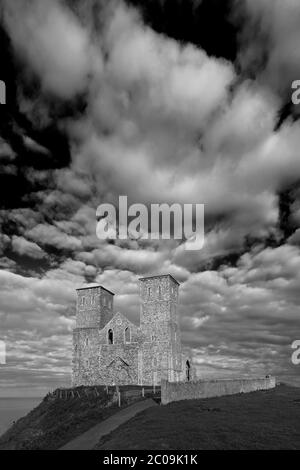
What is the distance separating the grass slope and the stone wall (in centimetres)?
163

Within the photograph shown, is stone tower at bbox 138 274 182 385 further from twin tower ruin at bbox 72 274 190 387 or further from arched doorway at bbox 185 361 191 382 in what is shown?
arched doorway at bbox 185 361 191 382

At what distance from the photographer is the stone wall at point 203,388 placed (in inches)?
1252

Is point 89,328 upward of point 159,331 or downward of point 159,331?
upward

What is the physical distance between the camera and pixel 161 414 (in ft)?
84.8

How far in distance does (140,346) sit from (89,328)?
10683 mm

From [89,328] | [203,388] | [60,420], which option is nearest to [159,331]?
[89,328]

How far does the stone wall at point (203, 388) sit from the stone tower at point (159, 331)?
10259 millimetres

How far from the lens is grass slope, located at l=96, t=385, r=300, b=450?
18281mm

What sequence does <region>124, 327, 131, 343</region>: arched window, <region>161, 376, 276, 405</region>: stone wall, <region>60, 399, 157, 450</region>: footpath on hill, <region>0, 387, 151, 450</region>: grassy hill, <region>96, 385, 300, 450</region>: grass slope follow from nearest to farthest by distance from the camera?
<region>96, 385, 300, 450</region>: grass slope
<region>60, 399, 157, 450</region>: footpath on hill
<region>0, 387, 151, 450</region>: grassy hill
<region>161, 376, 276, 405</region>: stone wall
<region>124, 327, 131, 343</region>: arched window

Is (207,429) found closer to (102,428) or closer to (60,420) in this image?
(102,428)

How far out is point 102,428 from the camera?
2584 cm

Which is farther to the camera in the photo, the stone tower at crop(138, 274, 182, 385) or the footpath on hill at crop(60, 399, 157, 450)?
the stone tower at crop(138, 274, 182, 385)

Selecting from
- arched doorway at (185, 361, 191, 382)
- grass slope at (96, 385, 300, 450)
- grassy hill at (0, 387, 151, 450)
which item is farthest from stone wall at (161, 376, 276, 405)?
arched doorway at (185, 361, 191, 382)
